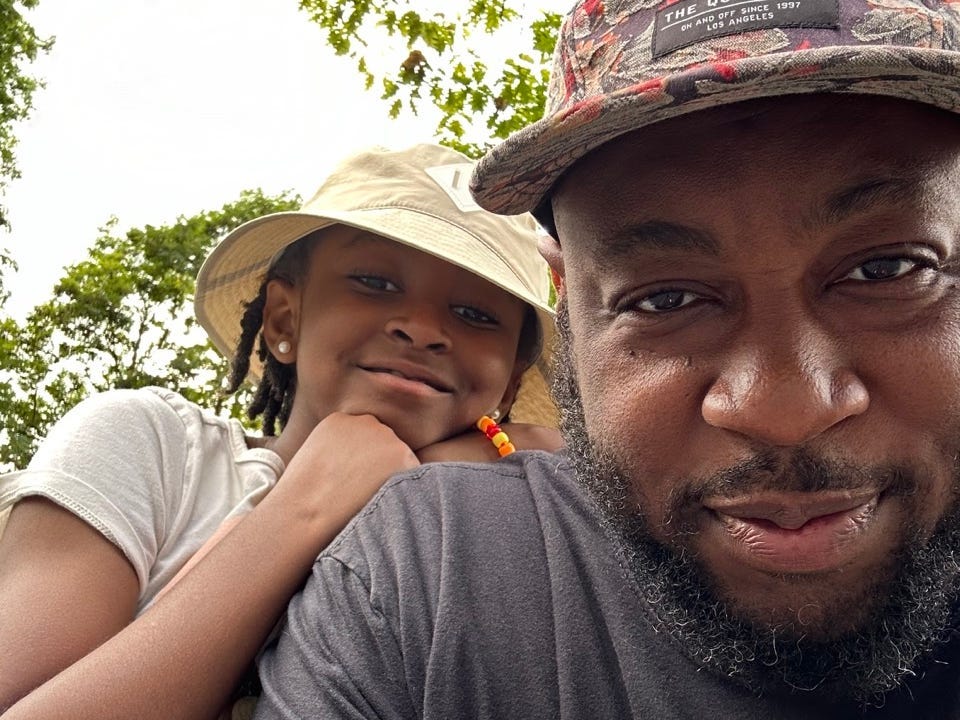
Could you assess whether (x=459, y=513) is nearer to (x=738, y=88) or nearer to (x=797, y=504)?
(x=797, y=504)

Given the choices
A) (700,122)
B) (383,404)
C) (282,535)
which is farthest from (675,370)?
(383,404)

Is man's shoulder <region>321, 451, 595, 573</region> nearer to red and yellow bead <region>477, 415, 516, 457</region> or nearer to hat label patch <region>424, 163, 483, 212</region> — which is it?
red and yellow bead <region>477, 415, 516, 457</region>

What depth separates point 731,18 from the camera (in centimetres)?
153

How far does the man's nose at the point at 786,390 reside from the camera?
148cm

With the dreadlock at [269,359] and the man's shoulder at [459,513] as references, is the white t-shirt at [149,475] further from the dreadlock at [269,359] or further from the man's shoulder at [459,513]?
the man's shoulder at [459,513]

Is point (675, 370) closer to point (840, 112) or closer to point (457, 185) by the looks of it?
point (840, 112)

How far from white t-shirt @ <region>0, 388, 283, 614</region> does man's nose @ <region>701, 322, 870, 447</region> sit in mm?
1444

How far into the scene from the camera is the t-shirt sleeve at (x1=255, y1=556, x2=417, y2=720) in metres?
1.59

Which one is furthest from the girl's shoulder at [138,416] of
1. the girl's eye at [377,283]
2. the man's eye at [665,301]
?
the man's eye at [665,301]

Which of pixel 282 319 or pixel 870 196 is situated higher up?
pixel 282 319

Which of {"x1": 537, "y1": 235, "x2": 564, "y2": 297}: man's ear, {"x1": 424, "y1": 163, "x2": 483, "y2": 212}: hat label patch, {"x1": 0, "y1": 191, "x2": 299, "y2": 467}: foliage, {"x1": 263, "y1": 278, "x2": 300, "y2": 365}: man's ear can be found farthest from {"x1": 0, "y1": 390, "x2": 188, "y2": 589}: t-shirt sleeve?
{"x1": 0, "y1": 191, "x2": 299, "y2": 467}: foliage

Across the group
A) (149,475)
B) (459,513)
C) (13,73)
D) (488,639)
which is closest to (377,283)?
(149,475)

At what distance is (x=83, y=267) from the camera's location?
15.7 meters

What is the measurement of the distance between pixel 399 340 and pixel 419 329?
0.23 ft
